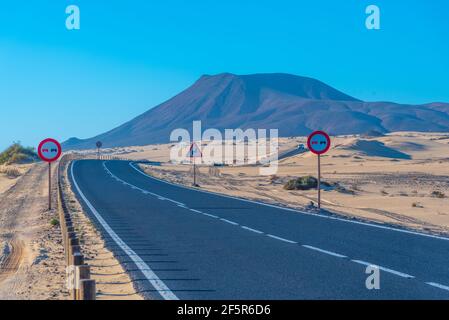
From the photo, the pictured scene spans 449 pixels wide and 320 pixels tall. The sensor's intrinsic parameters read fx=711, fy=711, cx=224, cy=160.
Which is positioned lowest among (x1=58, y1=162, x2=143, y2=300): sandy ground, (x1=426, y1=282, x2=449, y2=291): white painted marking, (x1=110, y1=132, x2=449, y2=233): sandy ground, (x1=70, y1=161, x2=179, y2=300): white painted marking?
(x1=110, y1=132, x2=449, y2=233): sandy ground

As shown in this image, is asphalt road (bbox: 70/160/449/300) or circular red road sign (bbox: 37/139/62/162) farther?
circular red road sign (bbox: 37/139/62/162)

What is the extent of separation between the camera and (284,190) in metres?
37.6

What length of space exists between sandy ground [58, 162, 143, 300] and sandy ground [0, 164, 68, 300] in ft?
1.64

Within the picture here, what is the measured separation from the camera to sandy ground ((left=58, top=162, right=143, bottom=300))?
9.29 metres

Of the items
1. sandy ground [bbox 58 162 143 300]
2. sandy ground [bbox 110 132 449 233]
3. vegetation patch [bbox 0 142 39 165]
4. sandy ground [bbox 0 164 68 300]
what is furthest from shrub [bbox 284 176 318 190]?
vegetation patch [bbox 0 142 39 165]

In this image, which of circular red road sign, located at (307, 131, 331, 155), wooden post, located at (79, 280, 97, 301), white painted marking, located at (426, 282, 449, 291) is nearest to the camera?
wooden post, located at (79, 280, 97, 301)

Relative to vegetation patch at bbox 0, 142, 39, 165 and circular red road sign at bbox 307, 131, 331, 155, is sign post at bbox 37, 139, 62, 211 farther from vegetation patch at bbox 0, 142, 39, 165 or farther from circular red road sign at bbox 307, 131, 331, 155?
vegetation patch at bbox 0, 142, 39, 165

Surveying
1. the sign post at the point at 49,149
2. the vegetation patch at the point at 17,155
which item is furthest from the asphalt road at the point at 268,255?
the vegetation patch at the point at 17,155

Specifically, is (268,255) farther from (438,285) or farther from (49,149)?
(49,149)

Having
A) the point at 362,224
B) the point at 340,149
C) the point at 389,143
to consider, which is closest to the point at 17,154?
the point at 340,149

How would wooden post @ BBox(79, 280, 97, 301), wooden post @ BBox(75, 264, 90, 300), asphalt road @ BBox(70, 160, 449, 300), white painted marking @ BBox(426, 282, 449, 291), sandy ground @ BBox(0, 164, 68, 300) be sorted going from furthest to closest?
1. sandy ground @ BBox(0, 164, 68, 300)
2. asphalt road @ BBox(70, 160, 449, 300)
3. white painted marking @ BBox(426, 282, 449, 291)
4. wooden post @ BBox(75, 264, 90, 300)
5. wooden post @ BBox(79, 280, 97, 301)

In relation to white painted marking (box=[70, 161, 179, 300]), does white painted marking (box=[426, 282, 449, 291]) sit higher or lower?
higher
